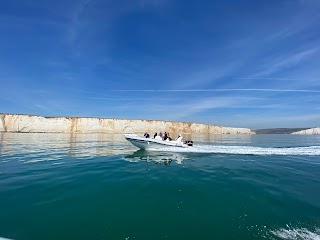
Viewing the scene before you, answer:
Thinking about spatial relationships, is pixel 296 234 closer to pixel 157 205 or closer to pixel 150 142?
pixel 157 205

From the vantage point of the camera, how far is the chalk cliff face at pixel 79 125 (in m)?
76.9

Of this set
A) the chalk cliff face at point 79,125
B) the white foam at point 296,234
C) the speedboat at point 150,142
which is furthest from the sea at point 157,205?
the chalk cliff face at point 79,125

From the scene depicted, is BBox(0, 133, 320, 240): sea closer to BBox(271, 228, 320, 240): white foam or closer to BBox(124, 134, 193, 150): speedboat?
BBox(271, 228, 320, 240): white foam

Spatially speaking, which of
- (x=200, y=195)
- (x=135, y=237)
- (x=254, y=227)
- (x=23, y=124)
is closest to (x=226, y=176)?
(x=200, y=195)

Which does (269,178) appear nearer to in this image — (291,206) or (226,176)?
(226,176)

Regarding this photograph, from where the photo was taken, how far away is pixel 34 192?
7.84 m

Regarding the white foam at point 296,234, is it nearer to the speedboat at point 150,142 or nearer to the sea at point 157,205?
the sea at point 157,205

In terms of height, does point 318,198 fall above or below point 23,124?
below

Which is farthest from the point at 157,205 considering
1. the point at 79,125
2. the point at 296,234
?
the point at 79,125

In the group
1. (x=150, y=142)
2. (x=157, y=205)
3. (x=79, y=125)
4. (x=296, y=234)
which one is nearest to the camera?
(x=296, y=234)

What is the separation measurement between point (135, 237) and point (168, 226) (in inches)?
37.7

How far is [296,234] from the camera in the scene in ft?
17.1

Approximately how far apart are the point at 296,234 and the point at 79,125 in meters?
90.1

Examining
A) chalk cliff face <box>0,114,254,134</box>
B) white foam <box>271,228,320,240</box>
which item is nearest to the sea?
white foam <box>271,228,320,240</box>
